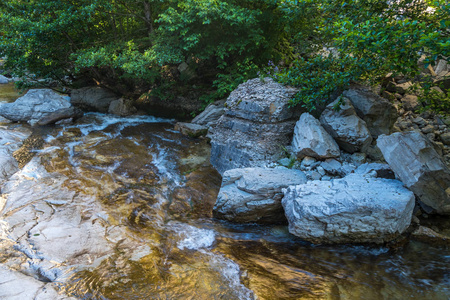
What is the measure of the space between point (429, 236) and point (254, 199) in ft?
10.8

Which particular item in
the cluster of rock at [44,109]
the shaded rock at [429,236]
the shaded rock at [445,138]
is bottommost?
the shaded rock at [429,236]

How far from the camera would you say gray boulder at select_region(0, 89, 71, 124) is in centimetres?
1079

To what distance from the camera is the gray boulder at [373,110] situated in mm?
6758

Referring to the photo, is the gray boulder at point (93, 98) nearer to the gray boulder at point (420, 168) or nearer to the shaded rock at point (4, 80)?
the shaded rock at point (4, 80)

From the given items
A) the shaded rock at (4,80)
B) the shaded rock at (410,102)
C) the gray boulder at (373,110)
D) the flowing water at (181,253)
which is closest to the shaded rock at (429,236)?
the flowing water at (181,253)

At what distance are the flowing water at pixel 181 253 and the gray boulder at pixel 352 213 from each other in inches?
11.3

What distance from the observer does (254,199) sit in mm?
5500

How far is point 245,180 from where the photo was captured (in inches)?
225

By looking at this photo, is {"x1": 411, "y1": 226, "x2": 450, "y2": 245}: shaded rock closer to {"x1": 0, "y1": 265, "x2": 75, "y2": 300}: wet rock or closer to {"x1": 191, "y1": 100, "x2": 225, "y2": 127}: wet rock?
{"x1": 0, "y1": 265, "x2": 75, "y2": 300}: wet rock

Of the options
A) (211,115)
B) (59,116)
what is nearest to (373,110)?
(211,115)

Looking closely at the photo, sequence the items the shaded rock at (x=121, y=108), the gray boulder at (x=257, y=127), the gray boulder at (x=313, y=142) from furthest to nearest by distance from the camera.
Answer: the shaded rock at (x=121, y=108) < the gray boulder at (x=257, y=127) < the gray boulder at (x=313, y=142)

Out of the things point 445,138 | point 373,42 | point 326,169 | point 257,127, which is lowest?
point 326,169

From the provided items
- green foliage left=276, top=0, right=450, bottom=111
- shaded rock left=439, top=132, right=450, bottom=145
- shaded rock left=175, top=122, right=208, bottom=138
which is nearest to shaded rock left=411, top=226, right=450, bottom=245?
green foliage left=276, top=0, right=450, bottom=111

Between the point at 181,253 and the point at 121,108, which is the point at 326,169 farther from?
the point at 121,108
